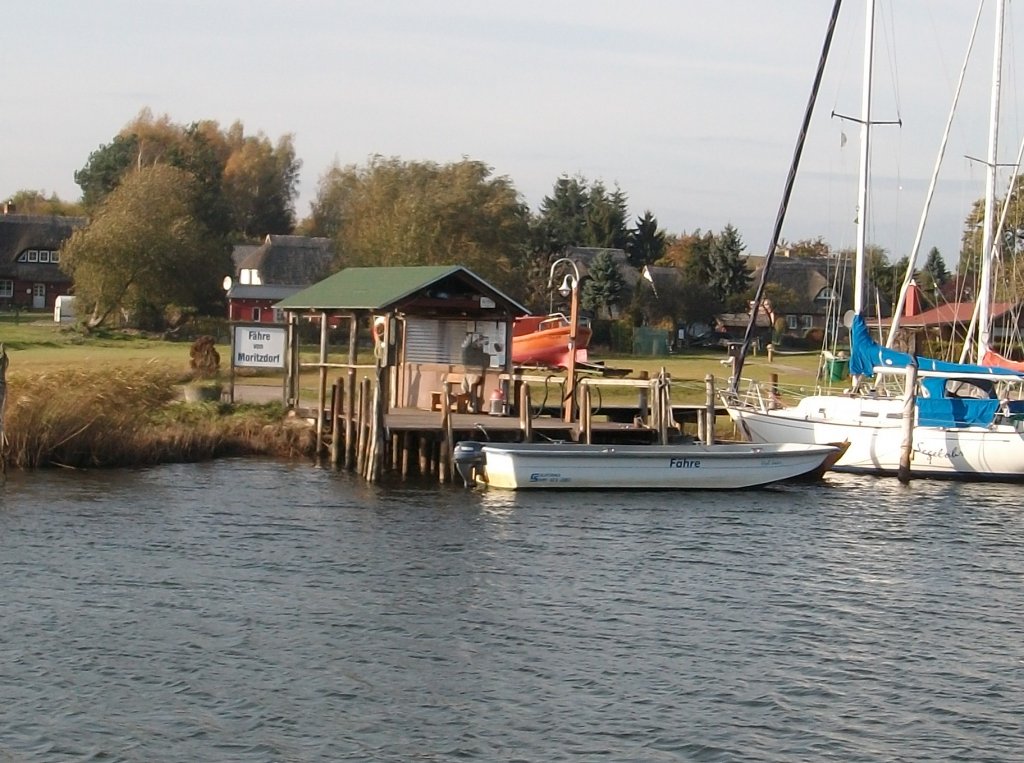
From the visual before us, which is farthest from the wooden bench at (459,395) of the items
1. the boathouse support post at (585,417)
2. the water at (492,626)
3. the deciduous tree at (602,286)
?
the deciduous tree at (602,286)

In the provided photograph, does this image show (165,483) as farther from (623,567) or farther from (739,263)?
(739,263)

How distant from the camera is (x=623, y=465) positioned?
114ft

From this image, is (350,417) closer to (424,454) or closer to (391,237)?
(424,454)

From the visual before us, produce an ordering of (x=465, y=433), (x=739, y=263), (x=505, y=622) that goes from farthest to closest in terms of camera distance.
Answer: (x=739, y=263), (x=465, y=433), (x=505, y=622)

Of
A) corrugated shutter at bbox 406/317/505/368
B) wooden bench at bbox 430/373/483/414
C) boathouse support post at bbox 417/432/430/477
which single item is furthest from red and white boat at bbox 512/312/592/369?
boathouse support post at bbox 417/432/430/477

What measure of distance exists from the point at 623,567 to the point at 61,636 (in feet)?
33.1

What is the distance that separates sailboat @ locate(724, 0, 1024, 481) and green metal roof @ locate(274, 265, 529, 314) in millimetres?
8272

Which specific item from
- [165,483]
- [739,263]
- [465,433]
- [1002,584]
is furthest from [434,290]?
[739,263]

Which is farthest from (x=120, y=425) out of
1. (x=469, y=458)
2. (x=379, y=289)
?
(x=469, y=458)

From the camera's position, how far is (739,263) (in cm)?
10556

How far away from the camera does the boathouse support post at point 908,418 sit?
125 feet

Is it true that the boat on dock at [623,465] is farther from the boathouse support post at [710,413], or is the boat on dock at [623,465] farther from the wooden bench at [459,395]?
the wooden bench at [459,395]

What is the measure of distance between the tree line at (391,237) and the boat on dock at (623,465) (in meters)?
27.1

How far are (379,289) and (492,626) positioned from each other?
19002mm
